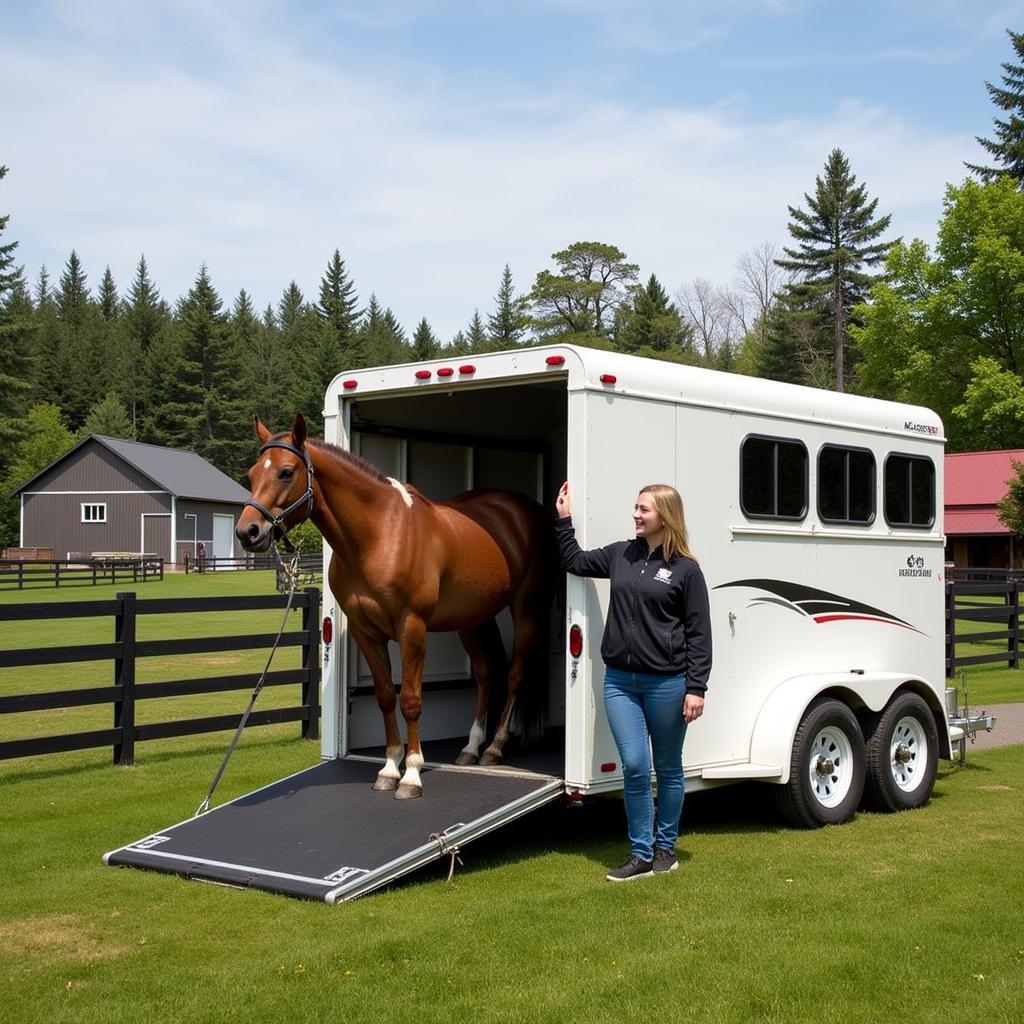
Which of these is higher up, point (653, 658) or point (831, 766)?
point (653, 658)

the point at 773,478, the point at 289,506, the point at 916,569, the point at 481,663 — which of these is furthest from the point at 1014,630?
the point at 289,506

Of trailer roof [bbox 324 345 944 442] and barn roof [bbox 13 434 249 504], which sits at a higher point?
barn roof [bbox 13 434 249 504]

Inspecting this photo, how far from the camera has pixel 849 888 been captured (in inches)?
249

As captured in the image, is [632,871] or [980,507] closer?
[632,871]

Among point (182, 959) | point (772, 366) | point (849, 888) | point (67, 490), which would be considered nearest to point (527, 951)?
point (182, 959)

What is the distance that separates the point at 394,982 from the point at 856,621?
4930mm

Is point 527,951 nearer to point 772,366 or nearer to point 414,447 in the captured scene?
point 414,447

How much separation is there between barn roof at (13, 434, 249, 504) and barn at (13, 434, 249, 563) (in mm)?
55

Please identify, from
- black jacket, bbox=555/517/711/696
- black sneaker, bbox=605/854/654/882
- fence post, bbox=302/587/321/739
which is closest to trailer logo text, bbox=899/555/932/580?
black jacket, bbox=555/517/711/696

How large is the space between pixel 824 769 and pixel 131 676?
5.43 metres

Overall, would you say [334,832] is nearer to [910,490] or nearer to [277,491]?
[277,491]

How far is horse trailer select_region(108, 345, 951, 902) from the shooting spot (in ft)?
22.4

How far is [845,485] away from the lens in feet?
28.2

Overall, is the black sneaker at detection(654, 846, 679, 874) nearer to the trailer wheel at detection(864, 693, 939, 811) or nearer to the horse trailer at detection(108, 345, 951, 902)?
the horse trailer at detection(108, 345, 951, 902)
